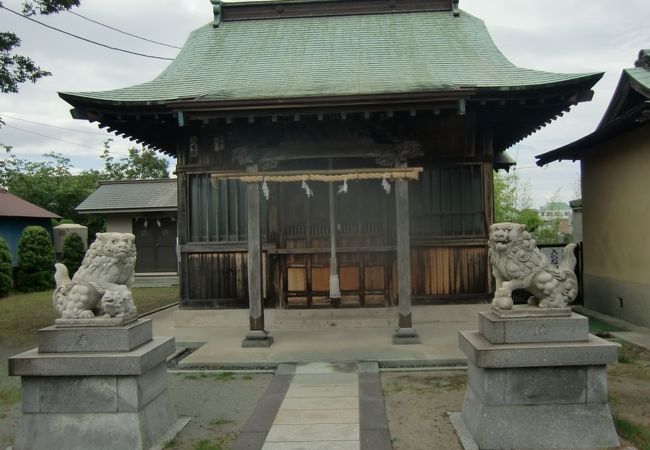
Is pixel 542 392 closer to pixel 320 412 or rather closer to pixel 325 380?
pixel 320 412

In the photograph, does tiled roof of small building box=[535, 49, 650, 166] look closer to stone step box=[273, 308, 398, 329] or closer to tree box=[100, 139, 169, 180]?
stone step box=[273, 308, 398, 329]

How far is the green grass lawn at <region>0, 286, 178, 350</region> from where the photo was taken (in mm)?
10044

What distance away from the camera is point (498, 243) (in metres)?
4.57

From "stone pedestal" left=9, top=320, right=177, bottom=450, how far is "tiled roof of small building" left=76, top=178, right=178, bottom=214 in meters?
15.6

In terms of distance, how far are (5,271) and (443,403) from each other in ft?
59.1

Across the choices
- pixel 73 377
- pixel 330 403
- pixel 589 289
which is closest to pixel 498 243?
pixel 330 403

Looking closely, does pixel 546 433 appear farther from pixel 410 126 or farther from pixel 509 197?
pixel 509 197

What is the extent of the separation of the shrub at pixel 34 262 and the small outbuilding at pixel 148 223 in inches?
85.7

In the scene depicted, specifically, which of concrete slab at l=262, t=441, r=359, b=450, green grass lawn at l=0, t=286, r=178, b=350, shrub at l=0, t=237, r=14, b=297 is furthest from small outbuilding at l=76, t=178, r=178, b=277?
concrete slab at l=262, t=441, r=359, b=450

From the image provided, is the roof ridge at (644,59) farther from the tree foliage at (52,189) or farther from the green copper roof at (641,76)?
the tree foliage at (52,189)

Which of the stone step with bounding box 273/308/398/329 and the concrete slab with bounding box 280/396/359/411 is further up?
the stone step with bounding box 273/308/398/329

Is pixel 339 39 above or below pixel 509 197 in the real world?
above

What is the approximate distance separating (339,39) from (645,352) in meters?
8.40

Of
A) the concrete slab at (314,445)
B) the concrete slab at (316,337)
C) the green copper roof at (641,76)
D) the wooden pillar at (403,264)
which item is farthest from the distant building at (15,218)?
the green copper roof at (641,76)
